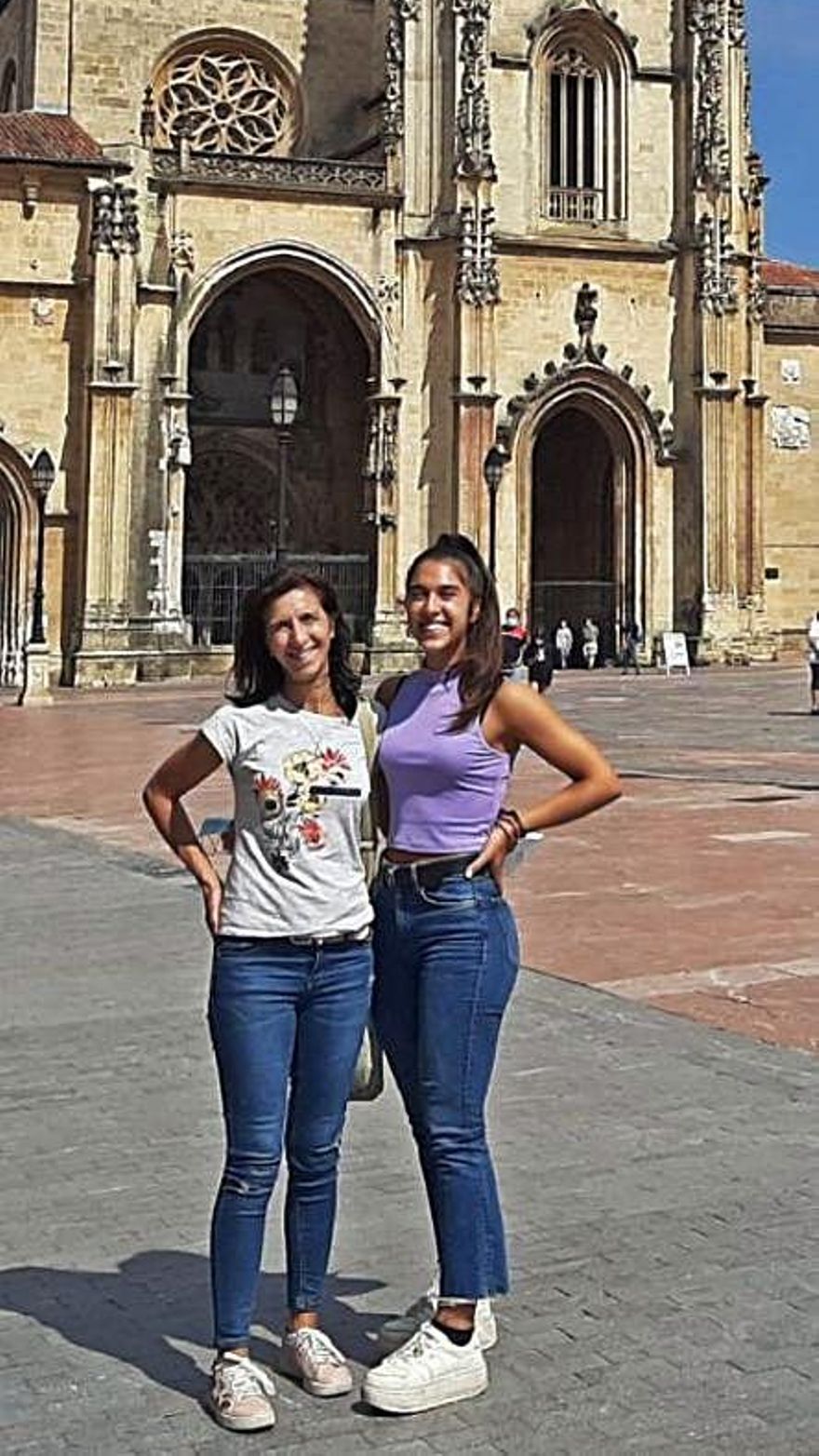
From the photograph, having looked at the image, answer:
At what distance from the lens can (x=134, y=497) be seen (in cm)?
4012

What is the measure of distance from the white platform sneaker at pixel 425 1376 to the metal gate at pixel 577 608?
41.6 m

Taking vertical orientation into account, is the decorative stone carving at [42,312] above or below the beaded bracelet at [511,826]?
above

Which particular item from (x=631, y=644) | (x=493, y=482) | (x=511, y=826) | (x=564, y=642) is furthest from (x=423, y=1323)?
(x=631, y=644)

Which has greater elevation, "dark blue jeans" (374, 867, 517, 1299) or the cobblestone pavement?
"dark blue jeans" (374, 867, 517, 1299)

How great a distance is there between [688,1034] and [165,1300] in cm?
357

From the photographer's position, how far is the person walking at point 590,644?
45.1 m

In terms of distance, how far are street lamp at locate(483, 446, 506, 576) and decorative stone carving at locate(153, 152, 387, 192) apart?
7.11 meters

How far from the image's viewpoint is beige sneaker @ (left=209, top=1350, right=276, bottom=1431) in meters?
3.81

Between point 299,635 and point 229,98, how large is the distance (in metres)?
45.8

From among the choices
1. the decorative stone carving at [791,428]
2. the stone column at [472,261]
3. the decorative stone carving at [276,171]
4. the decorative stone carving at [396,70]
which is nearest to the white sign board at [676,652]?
the stone column at [472,261]

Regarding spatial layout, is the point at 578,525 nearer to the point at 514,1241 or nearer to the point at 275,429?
the point at 275,429

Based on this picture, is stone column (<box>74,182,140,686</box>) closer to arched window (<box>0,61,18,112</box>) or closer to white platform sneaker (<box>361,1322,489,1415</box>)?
arched window (<box>0,61,18,112</box>)

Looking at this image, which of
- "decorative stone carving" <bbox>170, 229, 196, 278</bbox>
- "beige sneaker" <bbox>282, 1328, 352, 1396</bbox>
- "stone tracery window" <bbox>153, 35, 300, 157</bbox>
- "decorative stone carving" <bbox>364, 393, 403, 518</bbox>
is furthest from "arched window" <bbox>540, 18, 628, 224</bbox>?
"beige sneaker" <bbox>282, 1328, 352, 1396</bbox>

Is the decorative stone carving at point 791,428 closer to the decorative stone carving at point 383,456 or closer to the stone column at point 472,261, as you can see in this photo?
the stone column at point 472,261
